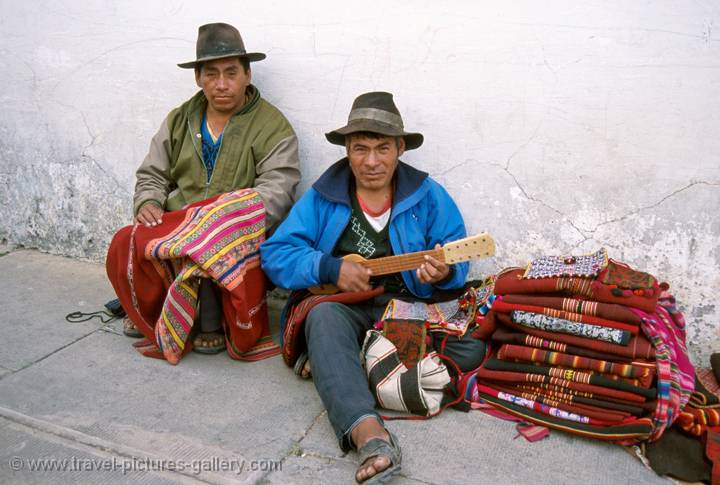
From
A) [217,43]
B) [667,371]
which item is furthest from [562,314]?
[217,43]

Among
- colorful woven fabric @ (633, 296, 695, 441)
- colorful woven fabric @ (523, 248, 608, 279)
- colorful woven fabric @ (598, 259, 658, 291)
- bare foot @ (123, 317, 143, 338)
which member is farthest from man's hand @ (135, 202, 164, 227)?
colorful woven fabric @ (633, 296, 695, 441)

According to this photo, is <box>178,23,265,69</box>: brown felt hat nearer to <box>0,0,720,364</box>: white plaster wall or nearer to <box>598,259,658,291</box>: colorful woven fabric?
<box>0,0,720,364</box>: white plaster wall

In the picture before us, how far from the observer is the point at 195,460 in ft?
8.25

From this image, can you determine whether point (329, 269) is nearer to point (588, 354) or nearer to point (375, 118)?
point (375, 118)

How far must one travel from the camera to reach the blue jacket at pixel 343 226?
3.08 metres

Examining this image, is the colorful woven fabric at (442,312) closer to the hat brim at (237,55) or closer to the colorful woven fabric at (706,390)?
the colorful woven fabric at (706,390)

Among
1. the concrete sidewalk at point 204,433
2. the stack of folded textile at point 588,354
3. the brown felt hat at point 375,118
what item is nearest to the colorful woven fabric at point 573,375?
the stack of folded textile at point 588,354

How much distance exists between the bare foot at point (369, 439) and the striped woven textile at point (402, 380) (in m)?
0.26

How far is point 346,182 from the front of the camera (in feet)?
10.4

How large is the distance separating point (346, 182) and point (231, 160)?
729 mm

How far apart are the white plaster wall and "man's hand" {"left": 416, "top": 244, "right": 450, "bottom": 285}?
0.56 metres

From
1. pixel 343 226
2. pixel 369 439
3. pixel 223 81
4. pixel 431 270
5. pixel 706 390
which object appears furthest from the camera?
pixel 223 81

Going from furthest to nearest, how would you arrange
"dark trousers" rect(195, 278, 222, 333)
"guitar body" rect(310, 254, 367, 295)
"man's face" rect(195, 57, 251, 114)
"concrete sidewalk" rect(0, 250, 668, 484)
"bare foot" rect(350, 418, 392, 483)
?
"man's face" rect(195, 57, 251, 114)
"dark trousers" rect(195, 278, 222, 333)
"guitar body" rect(310, 254, 367, 295)
"concrete sidewalk" rect(0, 250, 668, 484)
"bare foot" rect(350, 418, 392, 483)

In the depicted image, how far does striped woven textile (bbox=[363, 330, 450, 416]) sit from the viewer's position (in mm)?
2750
